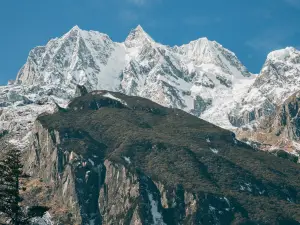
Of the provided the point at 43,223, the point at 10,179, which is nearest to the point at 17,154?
the point at 10,179

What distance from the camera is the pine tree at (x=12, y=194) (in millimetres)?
86750

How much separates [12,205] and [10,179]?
2.89 m

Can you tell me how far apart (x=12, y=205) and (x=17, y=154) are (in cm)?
571

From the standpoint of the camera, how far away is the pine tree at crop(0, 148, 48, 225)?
86.8 meters

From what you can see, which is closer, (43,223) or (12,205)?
(12,205)

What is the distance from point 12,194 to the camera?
3410 inches

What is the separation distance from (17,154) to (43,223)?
842 inches

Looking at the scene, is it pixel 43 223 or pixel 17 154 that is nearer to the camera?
pixel 17 154

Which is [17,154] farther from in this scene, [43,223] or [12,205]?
[43,223]

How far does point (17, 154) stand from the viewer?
290ft

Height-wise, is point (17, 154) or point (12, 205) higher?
point (17, 154)

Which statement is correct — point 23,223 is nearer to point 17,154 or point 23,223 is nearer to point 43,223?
point 17,154

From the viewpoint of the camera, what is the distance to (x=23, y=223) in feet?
289

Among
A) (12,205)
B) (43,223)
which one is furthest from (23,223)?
(43,223)
